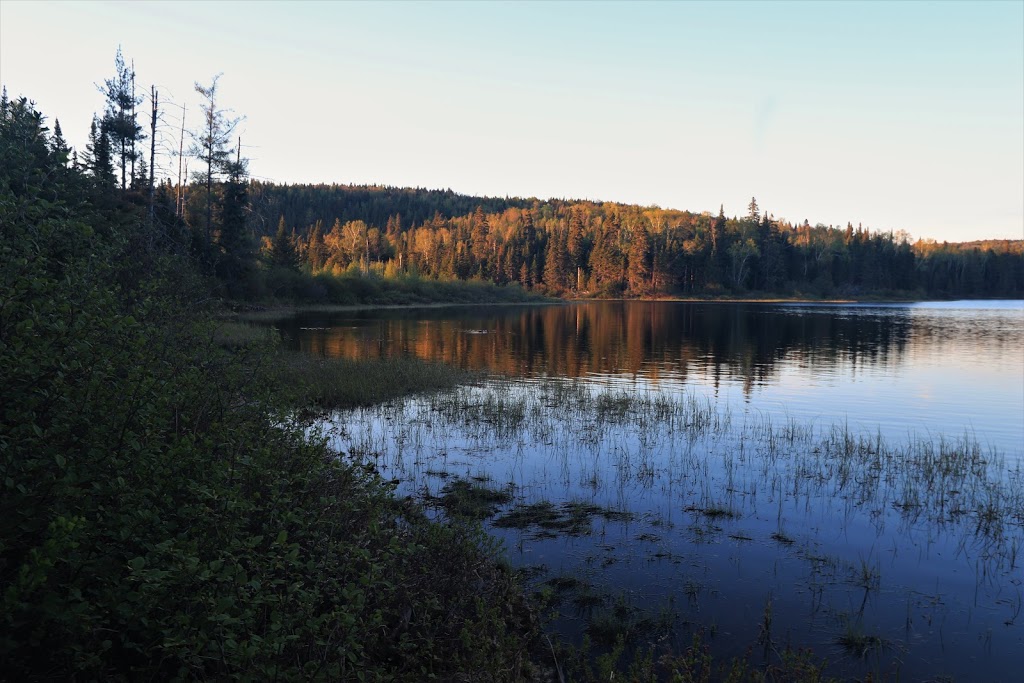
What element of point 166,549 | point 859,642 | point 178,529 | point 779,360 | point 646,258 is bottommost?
point 859,642

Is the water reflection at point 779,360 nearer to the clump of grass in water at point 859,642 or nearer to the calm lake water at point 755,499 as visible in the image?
the calm lake water at point 755,499

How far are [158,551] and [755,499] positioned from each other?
1197 cm

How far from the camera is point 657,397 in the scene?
24797 mm

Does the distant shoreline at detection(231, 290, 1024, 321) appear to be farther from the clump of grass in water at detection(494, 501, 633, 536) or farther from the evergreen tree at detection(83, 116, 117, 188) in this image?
the clump of grass in water at detection(494, 501, 633, 536)

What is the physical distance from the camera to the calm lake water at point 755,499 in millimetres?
8258

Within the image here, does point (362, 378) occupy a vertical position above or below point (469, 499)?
above

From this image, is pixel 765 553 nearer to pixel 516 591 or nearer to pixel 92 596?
pixel 516 591

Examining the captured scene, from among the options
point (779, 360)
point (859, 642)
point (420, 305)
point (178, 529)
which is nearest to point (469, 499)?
point (859, 642)

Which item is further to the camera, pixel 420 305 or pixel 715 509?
pixel 420 305

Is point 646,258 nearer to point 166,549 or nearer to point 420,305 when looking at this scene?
point 420,305

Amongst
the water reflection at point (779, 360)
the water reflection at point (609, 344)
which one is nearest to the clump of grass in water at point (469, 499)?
the water reflection at point (779, 360)

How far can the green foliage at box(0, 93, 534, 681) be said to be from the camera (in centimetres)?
405

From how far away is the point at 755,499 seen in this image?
525 inches

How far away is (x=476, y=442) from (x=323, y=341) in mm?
27205
